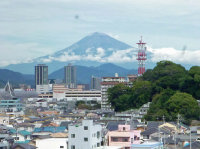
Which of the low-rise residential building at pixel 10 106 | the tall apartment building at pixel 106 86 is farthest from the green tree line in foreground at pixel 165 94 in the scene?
the low-rise residential building at pixel 10 106

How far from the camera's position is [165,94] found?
1898 inches

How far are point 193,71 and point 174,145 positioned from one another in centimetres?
2445

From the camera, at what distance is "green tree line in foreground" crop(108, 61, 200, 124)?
41438 mm

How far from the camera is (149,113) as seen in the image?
43812 mm

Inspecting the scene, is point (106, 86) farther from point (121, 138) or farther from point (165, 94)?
point (121, 138)

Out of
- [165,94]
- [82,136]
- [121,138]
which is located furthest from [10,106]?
[82,136]

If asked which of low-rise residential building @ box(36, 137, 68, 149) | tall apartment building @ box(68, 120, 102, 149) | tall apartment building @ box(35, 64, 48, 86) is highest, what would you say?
tall apartment building @ box(35, 64, 48, 86)

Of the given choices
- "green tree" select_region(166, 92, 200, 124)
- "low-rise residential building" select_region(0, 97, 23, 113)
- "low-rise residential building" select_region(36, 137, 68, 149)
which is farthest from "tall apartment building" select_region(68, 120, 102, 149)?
"low-rise residential building" select_region(0, 97, 23, 113)

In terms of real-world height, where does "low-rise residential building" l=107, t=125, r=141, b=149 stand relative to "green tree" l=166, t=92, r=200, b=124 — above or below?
below

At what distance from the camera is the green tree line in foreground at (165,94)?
136ft

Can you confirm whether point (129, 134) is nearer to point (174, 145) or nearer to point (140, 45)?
point (174, 145)

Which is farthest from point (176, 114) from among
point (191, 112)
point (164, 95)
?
point (164, 95)

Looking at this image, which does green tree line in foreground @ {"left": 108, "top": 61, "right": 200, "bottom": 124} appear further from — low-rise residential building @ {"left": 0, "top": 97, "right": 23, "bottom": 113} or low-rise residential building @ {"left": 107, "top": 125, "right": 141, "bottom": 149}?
low-rise residential building @ {"left": 107, "top": 125, "right": 141, "bottom": 149}

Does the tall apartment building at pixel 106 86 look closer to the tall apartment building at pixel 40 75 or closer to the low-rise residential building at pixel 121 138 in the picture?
the low-rise residential building at pixel 121 138
